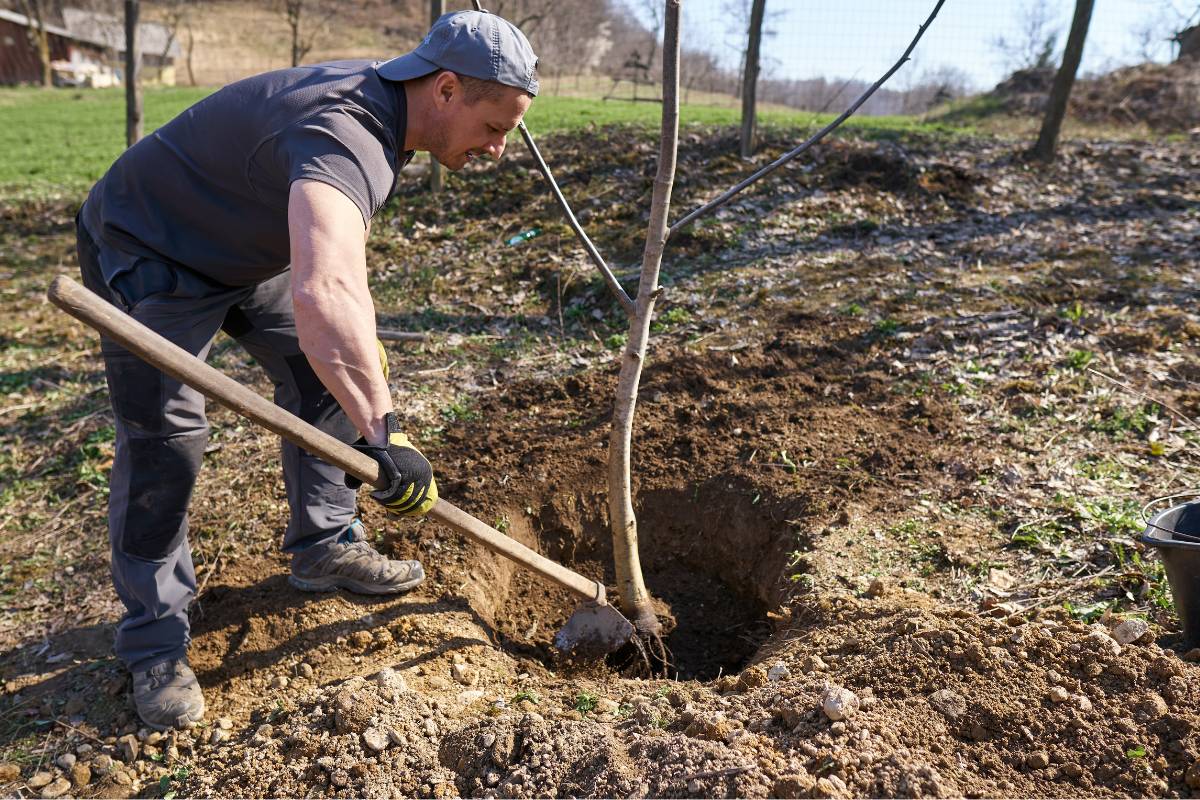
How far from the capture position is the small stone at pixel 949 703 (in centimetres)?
220

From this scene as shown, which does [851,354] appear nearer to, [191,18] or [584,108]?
[584,108]

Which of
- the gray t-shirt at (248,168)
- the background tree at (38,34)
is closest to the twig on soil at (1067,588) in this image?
the gray t-shirt at (248,168)

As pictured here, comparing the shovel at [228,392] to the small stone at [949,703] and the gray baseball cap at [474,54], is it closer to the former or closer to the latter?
the gray baseball cap at [474,54]

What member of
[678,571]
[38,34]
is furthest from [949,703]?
[38,34]

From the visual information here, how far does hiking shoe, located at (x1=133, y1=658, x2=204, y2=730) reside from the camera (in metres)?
2.66

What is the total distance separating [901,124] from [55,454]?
11541mm

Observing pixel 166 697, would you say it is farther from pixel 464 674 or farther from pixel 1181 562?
pixel 1181 562

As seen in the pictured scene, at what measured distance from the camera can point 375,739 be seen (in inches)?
92.1

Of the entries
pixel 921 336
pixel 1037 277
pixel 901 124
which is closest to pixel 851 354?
pixel 921 336

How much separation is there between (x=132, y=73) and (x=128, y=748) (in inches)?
291

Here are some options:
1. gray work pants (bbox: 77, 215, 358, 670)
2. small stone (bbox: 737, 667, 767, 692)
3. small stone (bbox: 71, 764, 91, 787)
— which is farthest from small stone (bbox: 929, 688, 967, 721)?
small stone (bbox: 71, 764, 91, 787)

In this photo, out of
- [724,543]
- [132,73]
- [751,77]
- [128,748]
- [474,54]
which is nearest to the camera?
[474,54]

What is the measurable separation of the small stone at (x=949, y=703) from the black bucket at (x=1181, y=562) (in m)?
0.77

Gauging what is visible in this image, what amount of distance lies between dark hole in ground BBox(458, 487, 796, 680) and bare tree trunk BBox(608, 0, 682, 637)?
331mm
